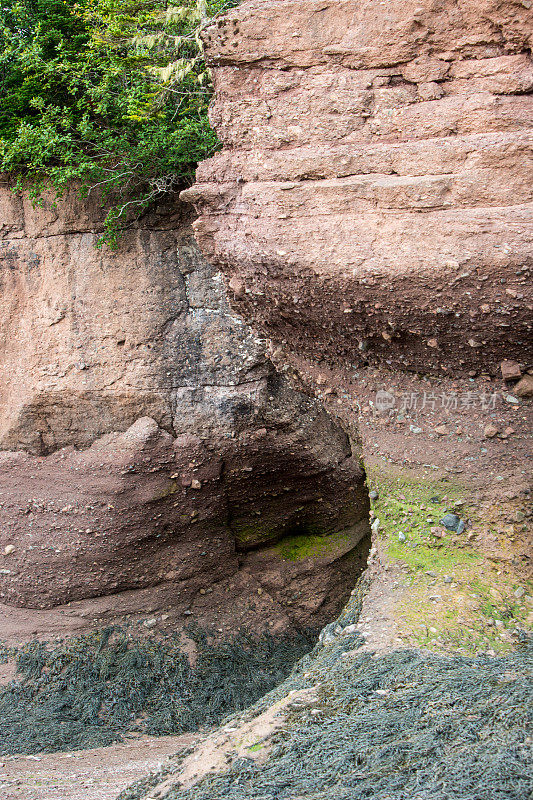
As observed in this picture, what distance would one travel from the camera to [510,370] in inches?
142

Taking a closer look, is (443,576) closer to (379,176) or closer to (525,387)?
(525,387)

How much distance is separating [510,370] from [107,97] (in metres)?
3.24

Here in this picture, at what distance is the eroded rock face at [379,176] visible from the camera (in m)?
3.35

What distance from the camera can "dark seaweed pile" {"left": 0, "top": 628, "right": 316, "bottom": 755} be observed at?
4.80 m

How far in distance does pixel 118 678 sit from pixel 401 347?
3204 mm

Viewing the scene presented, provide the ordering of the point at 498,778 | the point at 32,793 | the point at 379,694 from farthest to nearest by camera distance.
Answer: the point at 32,793 → the point at 379,694 → the point at 498,778

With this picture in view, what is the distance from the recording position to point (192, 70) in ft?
16.2

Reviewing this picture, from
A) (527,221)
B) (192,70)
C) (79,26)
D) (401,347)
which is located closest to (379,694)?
(401,347)

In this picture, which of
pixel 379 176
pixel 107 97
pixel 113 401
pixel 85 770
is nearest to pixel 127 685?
pixel 85 770

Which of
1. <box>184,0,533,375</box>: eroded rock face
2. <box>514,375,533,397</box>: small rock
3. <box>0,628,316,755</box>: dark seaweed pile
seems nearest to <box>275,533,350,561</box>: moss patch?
<box>0,628,316,755</box>: dark seaweed pile

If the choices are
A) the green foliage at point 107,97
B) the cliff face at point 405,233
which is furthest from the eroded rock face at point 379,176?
the green foliage at point 107,97

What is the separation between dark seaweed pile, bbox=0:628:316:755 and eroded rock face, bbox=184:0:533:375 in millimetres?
2696

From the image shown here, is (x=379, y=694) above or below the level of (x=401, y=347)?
below

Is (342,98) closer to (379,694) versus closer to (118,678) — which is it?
(379,694)
